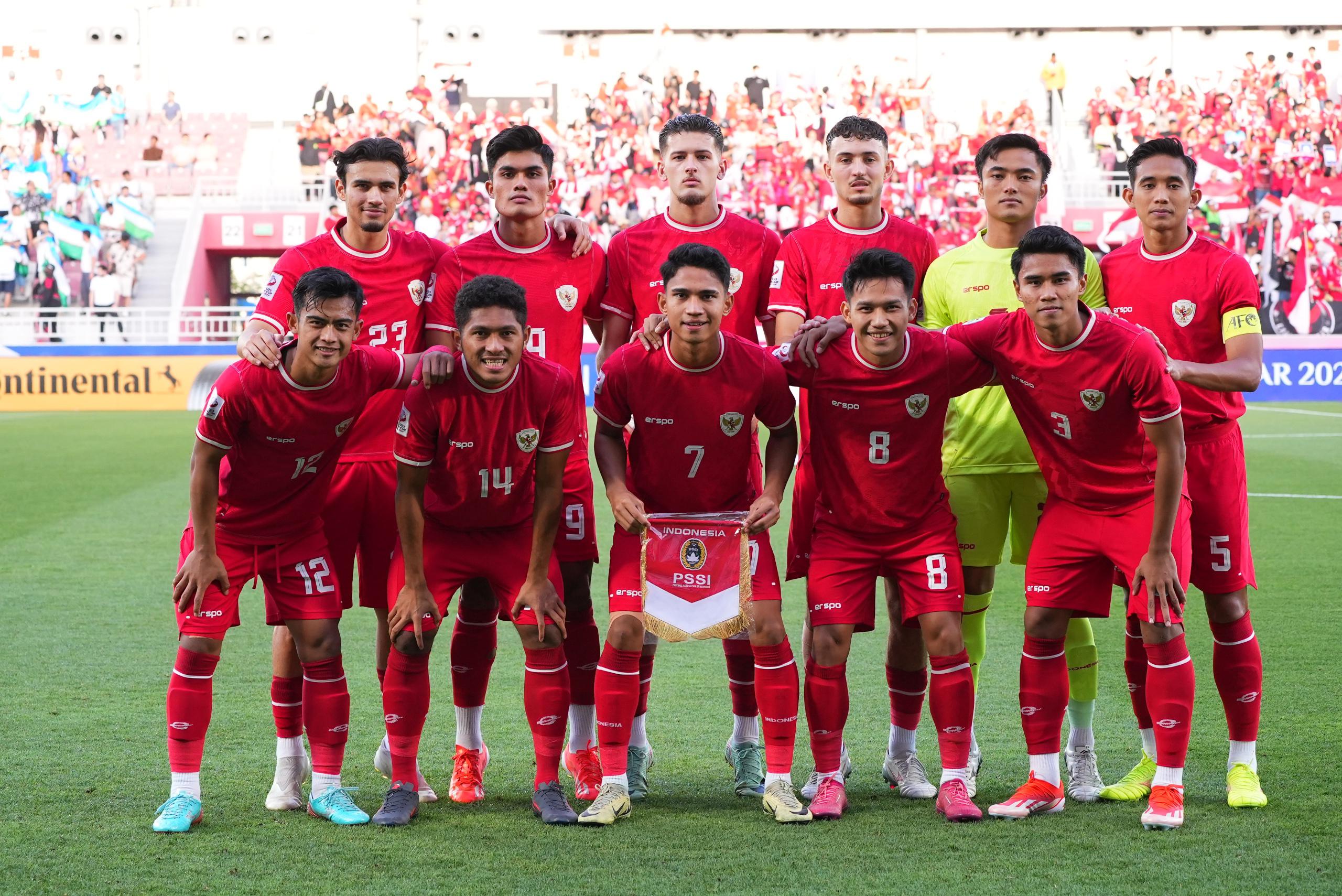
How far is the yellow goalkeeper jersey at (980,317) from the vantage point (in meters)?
4.73

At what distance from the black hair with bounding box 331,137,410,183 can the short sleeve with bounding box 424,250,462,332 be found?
0.33 m

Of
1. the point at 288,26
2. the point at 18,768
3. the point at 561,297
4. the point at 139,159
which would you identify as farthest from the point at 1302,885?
the point at 288,26

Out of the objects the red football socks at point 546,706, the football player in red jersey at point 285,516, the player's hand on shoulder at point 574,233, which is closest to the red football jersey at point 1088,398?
the player's hand on shoulder at point 574,233

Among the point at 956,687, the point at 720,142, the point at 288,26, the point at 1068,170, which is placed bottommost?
the point at 956,687

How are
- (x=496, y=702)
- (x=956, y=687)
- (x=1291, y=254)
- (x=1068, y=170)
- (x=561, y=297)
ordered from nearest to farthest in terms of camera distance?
(x=956, y=687) → (x=561, y=297) → (x=496, y=702) → (x=1291, y=254) → (x=1068, y=170)

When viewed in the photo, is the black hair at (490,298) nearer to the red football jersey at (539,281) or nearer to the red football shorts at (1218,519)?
the red football jersey at (539,281)

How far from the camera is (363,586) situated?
4.79 meters

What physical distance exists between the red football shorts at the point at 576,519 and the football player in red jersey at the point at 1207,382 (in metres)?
1.88

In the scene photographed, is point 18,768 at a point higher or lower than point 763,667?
lower

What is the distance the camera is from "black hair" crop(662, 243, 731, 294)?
171 inches

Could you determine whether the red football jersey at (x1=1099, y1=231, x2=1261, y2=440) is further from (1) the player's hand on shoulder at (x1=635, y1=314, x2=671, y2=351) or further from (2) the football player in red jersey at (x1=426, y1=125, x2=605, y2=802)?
(2) the football player in red jersey at (x1=426, y1=125, x2=605, y2=802)

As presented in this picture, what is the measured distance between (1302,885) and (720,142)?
9.96 feet

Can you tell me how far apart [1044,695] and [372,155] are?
111 inches

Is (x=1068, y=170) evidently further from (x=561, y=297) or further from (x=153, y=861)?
(x=153, y=861)
